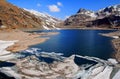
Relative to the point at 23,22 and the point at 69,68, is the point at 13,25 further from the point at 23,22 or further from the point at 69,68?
the point at 69,68

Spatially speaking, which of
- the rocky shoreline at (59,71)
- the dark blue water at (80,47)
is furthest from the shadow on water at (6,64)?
the dark blue water at (80,47)

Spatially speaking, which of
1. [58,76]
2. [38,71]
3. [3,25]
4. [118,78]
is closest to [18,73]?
[38,71]

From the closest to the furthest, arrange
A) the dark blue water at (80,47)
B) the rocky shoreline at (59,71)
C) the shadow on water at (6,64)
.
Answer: the rocky shoreline at (59,71) < the shadow on water at (6,64) < the dark blue water at (80,47)

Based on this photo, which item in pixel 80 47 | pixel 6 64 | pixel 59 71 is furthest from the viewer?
pixel 80 47

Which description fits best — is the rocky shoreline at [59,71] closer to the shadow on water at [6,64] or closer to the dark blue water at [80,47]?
the shadow on water at [6,64]

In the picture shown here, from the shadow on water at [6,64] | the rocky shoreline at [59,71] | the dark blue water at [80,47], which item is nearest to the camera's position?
the rocky shoreline at [59,71]

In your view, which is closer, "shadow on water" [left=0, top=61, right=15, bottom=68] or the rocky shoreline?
the rocky shoreline

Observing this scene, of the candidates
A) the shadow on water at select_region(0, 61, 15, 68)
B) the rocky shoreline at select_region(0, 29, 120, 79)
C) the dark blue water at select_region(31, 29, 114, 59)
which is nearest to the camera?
the rocky shoreline at select_region(0, 29, 120, 79)

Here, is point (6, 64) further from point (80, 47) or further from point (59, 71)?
point (80, 47)

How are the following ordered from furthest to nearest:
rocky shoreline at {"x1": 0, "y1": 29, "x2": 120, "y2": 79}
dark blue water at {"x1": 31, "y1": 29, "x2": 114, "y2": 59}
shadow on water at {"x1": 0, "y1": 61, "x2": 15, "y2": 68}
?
dark blue water at {"x1": 31, "y1": 29, "x2": 114, "y2": 59} < shadow on water at {"x1": 0, "y1": 61, "x2": 15, "y2": 68} < rocky shoreline at {"x1": 0, "y1": 29, "x2": 120, "y2": 79}

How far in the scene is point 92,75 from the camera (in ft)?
118

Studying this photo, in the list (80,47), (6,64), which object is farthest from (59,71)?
(80,47)

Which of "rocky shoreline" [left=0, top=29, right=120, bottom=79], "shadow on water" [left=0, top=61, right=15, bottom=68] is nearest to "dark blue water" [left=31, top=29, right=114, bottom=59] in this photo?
"rocky shoreline" [left=0, top=29, right=120, bottom=79]

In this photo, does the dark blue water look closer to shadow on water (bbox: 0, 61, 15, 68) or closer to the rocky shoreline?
the rocky shoreline
